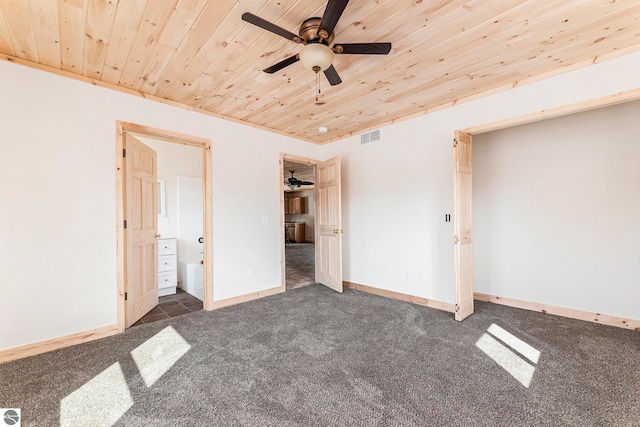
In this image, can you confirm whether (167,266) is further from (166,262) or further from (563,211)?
(563,211)

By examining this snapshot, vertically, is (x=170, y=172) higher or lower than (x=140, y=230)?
higher

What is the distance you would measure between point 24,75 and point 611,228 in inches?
236

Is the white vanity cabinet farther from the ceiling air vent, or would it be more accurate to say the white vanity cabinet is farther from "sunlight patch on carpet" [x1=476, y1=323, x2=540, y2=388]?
"sunlight patch on carpet" [x1=476, y1=323, x2=540, y2=388]

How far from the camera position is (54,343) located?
248 cm

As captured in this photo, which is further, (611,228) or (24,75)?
(611,228)

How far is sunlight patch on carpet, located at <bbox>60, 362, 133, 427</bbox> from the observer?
1.60m

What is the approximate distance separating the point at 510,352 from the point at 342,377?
4.92 feet

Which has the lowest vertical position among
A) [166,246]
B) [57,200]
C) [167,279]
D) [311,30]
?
[167,279]

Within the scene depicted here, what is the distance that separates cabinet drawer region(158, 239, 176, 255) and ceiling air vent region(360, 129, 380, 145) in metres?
3.47

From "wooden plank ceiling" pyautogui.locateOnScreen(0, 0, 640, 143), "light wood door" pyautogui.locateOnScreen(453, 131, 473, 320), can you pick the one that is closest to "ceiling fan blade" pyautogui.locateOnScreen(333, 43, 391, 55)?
"wooden plank ceiling" pyautogui.locateOnScreen(0, 0, 640, 143)

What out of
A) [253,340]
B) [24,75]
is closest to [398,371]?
[253,340]

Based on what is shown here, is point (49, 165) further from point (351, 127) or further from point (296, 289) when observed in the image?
point (351, 127)

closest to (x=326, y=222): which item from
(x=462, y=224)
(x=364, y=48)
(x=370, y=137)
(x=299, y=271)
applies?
(x=370, y=137)

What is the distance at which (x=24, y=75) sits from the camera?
2.40m
